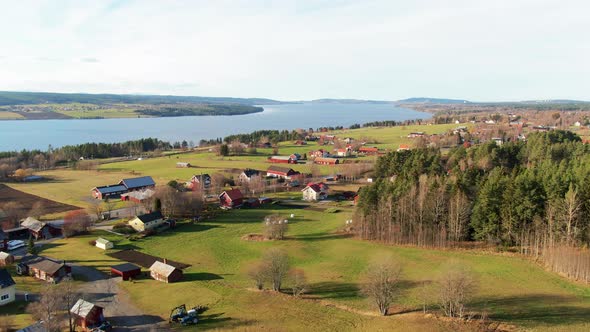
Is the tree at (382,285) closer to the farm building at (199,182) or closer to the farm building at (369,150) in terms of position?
the farm building at (199,182)

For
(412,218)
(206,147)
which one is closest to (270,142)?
(206,147)

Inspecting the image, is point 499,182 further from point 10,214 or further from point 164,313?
point 10,214

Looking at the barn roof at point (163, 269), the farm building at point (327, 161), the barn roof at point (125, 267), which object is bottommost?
the barn roof at point (125, 267)

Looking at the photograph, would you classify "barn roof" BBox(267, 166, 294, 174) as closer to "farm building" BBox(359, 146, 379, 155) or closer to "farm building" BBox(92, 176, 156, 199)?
"farm building" BBox(92, 176, 156, 199)

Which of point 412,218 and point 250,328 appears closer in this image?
point 250,328

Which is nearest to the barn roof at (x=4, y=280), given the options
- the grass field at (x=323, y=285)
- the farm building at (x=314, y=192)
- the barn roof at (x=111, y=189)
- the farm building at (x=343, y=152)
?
the grass field at (x=323, y=285)
